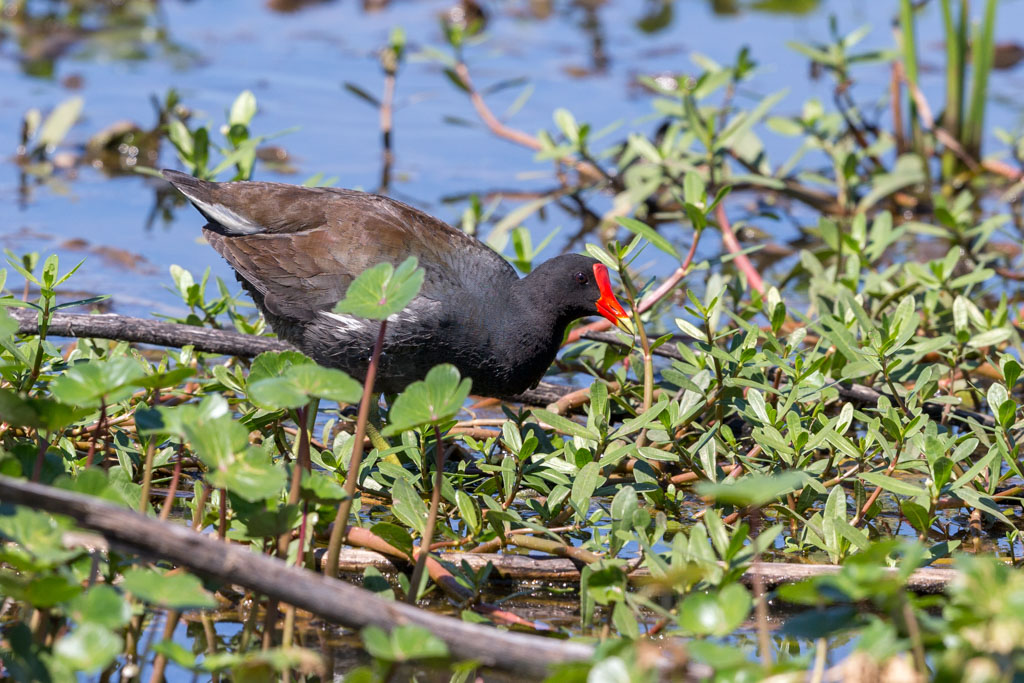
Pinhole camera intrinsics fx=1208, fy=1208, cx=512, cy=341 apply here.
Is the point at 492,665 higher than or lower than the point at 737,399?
higher

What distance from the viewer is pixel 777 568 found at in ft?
8.05

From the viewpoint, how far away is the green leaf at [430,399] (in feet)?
6.89

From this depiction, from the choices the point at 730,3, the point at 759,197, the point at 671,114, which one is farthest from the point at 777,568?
the point at 730,3

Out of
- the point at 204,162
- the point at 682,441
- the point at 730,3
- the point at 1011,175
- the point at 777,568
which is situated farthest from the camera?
the point at 730,3

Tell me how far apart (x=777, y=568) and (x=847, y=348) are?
844 mm

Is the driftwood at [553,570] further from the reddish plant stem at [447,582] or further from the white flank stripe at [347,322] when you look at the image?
the white flank stripe at [347,322]

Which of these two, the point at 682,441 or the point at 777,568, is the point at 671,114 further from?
the point at 777,568

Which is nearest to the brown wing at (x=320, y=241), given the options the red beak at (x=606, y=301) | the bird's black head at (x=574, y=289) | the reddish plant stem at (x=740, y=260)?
the bird's black head at (x=574, y=289)

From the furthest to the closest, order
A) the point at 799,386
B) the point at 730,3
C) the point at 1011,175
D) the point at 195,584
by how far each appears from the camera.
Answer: the point at 730,3 → the point at 1011,175 → the point at 799,386 → the point at 195,584

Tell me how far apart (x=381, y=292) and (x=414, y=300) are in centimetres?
101

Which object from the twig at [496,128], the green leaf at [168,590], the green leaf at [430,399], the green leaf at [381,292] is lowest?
the twig at [496,128]

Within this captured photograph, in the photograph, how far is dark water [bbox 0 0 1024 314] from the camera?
17.0 ft

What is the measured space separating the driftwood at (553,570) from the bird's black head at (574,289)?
3.10ft

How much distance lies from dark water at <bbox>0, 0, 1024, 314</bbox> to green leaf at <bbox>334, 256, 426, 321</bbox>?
91.3 inches
